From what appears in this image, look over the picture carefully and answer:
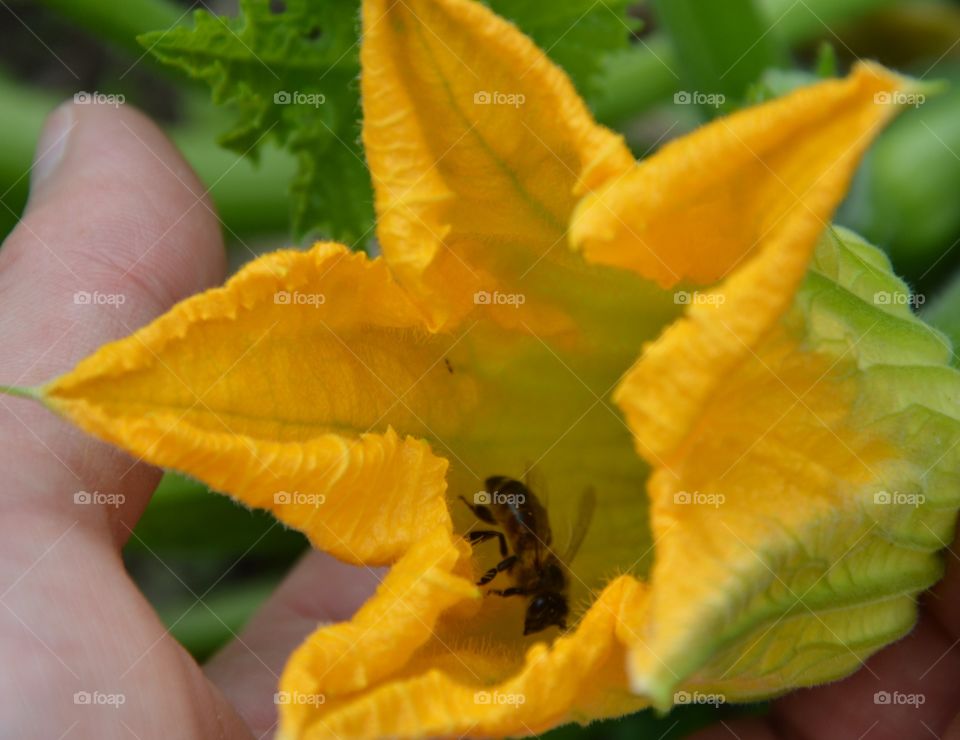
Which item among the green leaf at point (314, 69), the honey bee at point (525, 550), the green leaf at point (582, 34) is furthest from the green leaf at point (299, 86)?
the honey bee at point (525, 550)

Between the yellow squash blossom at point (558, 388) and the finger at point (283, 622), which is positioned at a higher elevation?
the yellow squash blossom at point (558, 388)

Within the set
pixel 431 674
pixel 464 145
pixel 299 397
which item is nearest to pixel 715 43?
pixel 464 145

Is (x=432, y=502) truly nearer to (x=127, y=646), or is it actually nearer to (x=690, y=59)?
(x=127, y=646)

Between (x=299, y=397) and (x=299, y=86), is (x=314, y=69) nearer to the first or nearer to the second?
(x=299, y=86)

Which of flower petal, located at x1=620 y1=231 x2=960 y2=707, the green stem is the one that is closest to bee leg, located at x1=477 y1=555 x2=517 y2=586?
flower petal, located at x1=620 y1=231 x2=960 y2=707

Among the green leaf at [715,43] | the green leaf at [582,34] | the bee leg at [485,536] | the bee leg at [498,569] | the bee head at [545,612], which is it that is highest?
the green leaf at [582,34]

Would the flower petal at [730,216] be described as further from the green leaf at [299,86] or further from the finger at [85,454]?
the green leaf at [299,86]

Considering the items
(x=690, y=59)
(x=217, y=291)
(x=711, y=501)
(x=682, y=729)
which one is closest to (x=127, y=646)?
(x=217, y=291)
